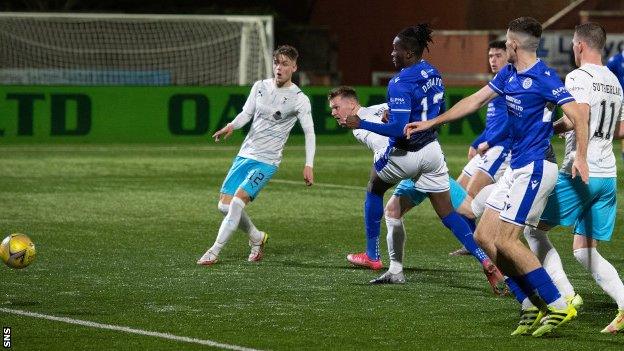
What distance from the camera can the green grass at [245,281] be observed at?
25.8 ft

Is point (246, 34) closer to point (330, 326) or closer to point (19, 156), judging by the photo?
point (19, 156)

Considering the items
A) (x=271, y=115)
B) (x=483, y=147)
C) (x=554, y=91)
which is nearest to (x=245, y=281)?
(x=271, y=115)

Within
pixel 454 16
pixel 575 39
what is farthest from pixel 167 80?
pixel 575 39

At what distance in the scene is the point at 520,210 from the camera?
7734 mm

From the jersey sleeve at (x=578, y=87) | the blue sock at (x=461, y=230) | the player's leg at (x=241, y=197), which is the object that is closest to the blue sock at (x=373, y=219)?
the blue sock at (x=461, y=230)

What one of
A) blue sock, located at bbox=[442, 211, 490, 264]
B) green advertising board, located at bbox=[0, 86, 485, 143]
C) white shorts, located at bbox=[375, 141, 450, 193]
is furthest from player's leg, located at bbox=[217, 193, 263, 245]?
green advertising board, located at bbox=[0, 86, 485, 143]

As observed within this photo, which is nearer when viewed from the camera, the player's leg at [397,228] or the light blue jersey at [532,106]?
the light blue jersey at [532,106]

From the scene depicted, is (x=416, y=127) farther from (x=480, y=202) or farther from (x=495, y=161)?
(x=495, y=161)

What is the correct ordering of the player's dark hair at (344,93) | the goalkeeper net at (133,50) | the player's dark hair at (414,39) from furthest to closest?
1. the goalkeeper net at (133,50)
2. the player's dark hair at (344,93)
3. the player's dark hair at (414,39)

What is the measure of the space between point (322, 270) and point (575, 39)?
3.51 meters

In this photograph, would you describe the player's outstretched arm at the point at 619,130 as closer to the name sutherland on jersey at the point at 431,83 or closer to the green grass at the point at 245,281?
the green grass at the point at 245,281

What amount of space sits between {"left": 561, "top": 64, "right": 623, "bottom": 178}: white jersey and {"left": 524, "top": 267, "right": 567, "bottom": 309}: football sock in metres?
0.89

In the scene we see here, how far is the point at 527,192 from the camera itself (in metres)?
7.73

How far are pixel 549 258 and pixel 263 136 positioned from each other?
13.2 feet
